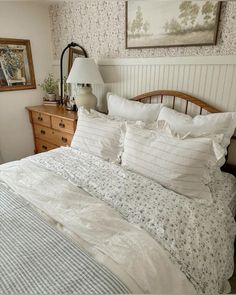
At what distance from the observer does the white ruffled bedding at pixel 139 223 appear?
869 mm

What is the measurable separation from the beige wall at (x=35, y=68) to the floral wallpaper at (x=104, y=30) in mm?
147

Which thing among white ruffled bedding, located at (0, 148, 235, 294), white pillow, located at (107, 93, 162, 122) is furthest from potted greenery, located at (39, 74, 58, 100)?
white ruffled bedding, located at (0, 148, 235, 294)

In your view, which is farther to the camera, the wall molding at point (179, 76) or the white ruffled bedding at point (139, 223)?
the wall molding at point (179, 76)

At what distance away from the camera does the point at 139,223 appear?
1.08m

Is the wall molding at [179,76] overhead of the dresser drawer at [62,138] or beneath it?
overhead

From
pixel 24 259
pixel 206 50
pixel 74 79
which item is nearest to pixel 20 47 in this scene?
pixel 74 79

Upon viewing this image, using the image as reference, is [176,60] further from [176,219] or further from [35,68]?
[35,68]

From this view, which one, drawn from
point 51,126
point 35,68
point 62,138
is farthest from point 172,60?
point 35,68

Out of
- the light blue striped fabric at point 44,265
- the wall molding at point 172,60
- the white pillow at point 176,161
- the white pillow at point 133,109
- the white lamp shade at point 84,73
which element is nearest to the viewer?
the light blue striped fabric at point 44,265

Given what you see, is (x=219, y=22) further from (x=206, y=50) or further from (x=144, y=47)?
(x=144, y=47)

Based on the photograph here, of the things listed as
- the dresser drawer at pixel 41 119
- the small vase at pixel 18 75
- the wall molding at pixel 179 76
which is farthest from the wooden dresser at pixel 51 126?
the wall molding at pixel 179 76

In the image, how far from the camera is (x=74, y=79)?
7.14ft

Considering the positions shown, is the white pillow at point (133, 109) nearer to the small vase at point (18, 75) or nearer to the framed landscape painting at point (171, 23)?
the framed landscape painting at point (171, 23)

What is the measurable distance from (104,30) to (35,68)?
112cm
